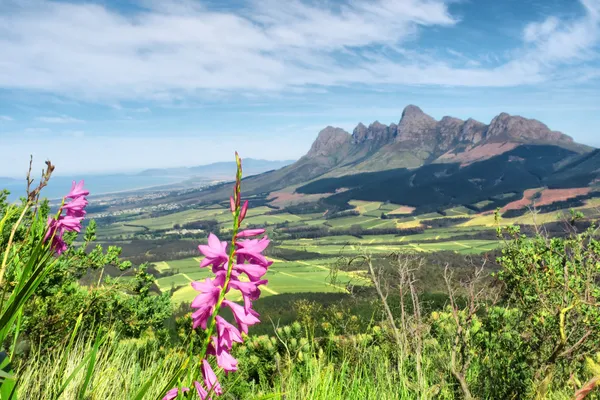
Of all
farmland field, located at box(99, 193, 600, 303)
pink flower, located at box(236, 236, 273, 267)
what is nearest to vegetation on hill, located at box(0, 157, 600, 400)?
pink flower, located at box(236, 236, 273, 267)

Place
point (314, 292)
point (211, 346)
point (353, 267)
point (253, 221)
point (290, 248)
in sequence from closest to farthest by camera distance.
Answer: point (211, 346) → point (353, 267) → point (314, 292) → point (290, 248) → point (253, 221)

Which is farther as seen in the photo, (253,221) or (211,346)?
(253,221)

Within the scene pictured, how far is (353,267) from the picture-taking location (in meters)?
7.54

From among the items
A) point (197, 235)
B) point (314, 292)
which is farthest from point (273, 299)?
point (197, 235)

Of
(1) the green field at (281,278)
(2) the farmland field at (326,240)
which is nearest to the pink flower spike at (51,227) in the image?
(2) the farmland field at (326,240)

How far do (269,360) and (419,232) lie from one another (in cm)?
13816

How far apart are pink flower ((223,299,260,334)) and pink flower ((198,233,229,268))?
0.51ft

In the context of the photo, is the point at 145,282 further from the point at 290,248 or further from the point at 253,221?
the point at 253,221

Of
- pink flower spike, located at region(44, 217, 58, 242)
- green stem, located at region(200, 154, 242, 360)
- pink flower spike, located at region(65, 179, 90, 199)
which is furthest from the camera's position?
pink flower spike, located at region(65, 179, 90, 199)

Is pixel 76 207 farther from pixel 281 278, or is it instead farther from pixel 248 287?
pixel 281 278

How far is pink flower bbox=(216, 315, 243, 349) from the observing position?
1.53 m

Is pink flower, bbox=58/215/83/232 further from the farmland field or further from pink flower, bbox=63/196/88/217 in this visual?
the farmland field

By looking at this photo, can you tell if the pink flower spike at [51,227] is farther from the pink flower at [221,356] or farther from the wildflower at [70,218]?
the pink flower at [221,356]

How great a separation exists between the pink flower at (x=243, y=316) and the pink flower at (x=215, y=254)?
0.15m
